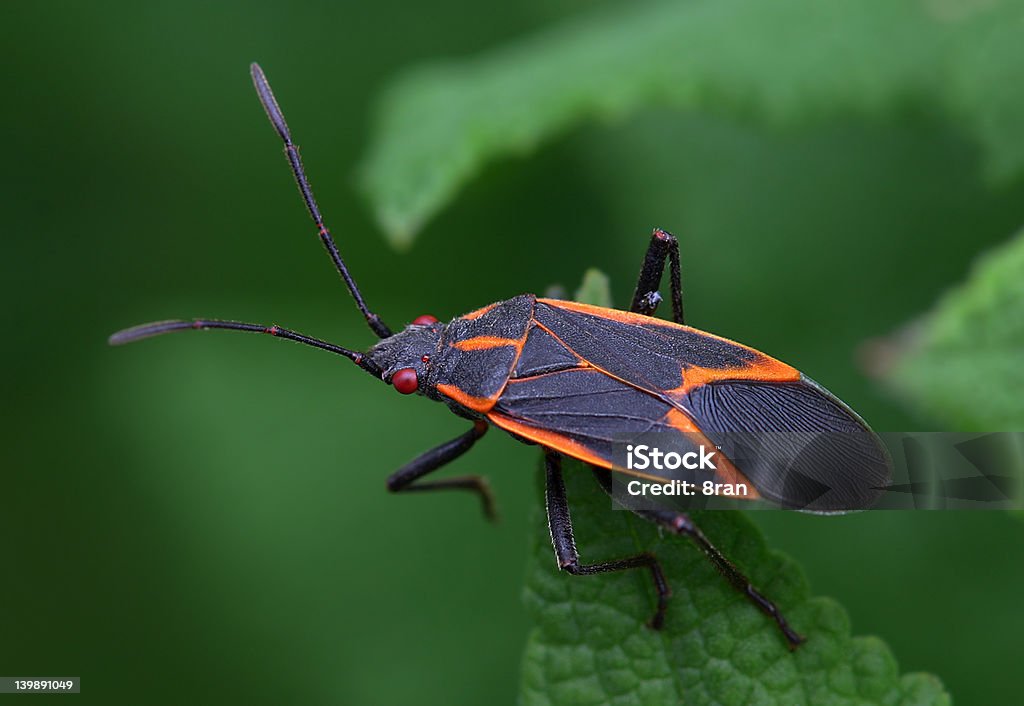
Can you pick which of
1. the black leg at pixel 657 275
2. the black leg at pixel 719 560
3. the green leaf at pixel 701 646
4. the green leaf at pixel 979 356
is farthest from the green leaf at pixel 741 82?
the green leaf at pixel 701 646

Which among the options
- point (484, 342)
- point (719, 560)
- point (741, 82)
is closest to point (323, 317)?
point (484, 342)

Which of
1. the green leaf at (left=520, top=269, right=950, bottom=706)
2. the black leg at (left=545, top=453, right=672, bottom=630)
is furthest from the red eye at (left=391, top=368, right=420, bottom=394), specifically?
the green leaf at (left=520, top=269, right=950, bottom=706)

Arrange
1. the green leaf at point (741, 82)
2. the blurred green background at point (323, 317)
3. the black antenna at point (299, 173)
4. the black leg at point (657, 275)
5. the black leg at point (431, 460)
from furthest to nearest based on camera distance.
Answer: the blurred green background at point (323, 317) < the black leg at point (431, 460) < the black antenna at point (299, 173) < the black leg at point (657, 275) < the green leaf at point (741, 82)

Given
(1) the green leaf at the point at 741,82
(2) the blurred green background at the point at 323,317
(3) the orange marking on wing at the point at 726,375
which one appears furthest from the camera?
(2) the blurred green background at the point at 323,317

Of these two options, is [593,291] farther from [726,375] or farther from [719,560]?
[719,560]

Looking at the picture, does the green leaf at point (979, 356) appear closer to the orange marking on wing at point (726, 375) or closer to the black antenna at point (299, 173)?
the orange marking on wing at point (726, 375)

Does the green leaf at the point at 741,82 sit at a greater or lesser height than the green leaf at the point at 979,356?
greater
